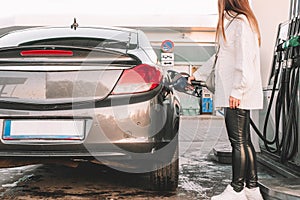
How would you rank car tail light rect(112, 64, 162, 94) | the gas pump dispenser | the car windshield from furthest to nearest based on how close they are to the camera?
the gas pump dispenser
the car windshield
car tail light rect(112, 64, 162, 94)

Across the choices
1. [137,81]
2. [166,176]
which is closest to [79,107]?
[137,81]

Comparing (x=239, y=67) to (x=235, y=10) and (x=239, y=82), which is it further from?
(x=235, y=10)

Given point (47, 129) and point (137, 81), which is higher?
point (137, 81)

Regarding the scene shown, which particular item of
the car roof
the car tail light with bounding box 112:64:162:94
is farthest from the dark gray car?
the car roof

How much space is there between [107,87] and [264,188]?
135cm

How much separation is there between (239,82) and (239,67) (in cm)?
10

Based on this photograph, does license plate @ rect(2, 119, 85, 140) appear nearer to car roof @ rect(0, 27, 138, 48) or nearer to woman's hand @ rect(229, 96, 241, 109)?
car roof @ rect(0, 27, 138, 48)

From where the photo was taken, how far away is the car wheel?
3.62 m

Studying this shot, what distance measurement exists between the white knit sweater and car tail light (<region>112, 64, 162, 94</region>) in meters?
0.49

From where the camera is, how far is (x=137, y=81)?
329cm

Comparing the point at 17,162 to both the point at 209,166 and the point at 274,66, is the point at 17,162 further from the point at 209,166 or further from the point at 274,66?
the point at 274,66

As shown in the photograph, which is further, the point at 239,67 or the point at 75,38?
the point at 75,38

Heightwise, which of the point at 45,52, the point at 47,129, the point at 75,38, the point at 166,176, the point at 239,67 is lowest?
the point at 166,176

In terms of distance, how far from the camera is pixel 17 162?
11.2 feet
